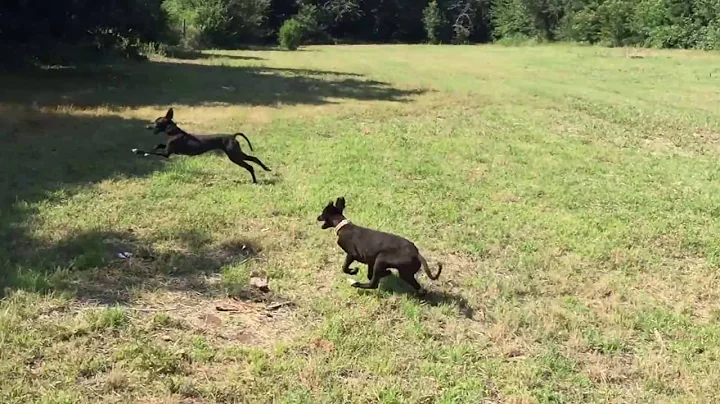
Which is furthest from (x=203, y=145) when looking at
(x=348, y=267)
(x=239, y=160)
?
(x=348, y=267)

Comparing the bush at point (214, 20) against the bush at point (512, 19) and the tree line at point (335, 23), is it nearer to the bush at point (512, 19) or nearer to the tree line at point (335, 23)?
the tree line at point (335, 23)

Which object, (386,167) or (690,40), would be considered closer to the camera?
(386,167)

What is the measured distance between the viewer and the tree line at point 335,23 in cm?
1709

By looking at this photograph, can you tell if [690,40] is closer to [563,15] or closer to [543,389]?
[563,15]

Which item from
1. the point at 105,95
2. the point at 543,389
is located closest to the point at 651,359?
the point at 543,389

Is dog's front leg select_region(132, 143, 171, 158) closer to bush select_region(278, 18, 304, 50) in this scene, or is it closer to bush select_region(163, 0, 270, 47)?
bush select_region(163, 0, 270, 47)

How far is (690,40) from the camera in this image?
36250 mm

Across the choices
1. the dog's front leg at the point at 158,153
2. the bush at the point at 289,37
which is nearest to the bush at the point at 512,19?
the bush at the point at 289,37

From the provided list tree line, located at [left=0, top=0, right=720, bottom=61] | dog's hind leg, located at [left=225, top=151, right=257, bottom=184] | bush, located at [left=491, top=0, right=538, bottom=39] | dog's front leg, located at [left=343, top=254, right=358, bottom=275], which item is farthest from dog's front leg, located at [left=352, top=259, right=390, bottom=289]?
bush, located at [left=491, top=0, right=538, bottom=39]

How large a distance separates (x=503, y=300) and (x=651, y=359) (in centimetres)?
105

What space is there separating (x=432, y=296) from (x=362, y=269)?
0.63 metres

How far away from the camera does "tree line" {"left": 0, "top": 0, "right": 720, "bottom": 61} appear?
17.1 m

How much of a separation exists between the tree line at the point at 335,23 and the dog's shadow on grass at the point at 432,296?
1441 centimetres

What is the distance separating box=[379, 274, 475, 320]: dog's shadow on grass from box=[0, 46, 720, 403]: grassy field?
0.07ft
